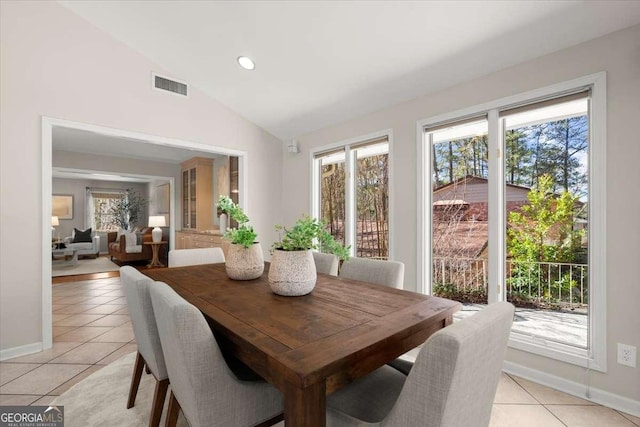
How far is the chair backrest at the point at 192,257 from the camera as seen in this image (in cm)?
262

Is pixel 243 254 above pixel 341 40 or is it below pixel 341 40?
below

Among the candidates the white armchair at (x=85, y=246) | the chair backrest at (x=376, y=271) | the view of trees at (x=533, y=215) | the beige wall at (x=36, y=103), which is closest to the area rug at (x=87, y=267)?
the white armchair at (x=85, y=246)

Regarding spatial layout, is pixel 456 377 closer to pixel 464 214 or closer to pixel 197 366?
pixel 197 366

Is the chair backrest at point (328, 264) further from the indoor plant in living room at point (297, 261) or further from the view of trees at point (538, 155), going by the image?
the view of trees at point (538, 155)

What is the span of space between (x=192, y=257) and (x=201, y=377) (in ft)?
6.01

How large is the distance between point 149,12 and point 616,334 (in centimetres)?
429

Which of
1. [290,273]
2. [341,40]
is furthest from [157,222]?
[290,273]

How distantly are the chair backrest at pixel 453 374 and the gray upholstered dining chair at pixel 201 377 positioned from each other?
54cm

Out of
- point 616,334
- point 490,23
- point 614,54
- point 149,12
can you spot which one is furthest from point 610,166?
point 149,12

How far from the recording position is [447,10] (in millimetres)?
2010

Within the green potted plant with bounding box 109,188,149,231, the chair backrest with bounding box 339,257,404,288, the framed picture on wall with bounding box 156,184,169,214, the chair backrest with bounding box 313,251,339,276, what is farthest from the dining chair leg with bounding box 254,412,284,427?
the green potted plant with bounding box 109,188,149,231

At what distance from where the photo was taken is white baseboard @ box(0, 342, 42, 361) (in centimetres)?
249

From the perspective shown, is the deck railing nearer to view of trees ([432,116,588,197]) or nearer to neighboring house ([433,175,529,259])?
neighboring house ([433,175,529,259])

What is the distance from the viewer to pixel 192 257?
2715 millimetres
